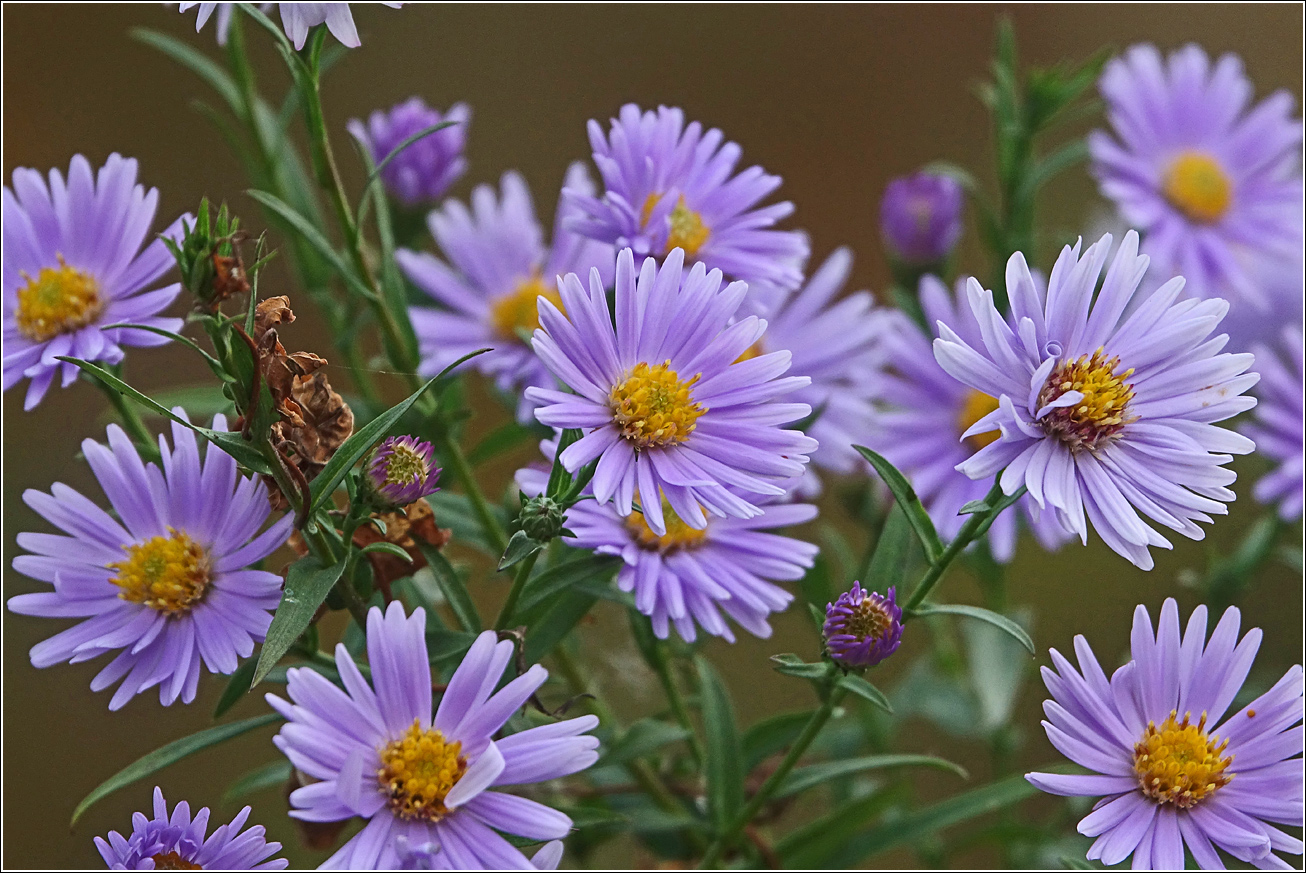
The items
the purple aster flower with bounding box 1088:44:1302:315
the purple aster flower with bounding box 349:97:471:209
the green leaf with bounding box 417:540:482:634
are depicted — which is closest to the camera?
the green leaf with bounding box 417:540:482:634

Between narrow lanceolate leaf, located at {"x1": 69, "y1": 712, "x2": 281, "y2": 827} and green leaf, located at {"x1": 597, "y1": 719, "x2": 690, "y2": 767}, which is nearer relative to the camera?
narrow lanceolate leaf, located at {"x1": 69, "y1": 712, "x2": 281, "y2": 827}

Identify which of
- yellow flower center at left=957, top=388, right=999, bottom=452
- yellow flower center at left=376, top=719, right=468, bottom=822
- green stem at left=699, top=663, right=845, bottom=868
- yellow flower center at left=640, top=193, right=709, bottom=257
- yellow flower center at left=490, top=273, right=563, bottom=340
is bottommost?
yellow flower center at left=376, top=719, right=468, bottom=822

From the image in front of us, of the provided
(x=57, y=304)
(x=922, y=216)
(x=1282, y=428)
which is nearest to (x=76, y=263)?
(x=57, y=304)

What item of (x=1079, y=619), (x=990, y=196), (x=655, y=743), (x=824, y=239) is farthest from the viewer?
(x=824, y=239)

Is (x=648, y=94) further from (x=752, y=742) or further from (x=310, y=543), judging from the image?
(x=310, y=543)

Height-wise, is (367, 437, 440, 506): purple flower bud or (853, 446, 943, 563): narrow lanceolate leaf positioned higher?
(853, 446, 943, 563): narrow lanceolate leaf

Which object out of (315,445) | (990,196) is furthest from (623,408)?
(990,196)

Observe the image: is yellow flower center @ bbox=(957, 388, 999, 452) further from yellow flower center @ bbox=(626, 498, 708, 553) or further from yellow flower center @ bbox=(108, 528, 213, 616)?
yellow flower center @ bbox=(108, 528, 213, 616)

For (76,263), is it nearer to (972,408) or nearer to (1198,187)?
(972,408)

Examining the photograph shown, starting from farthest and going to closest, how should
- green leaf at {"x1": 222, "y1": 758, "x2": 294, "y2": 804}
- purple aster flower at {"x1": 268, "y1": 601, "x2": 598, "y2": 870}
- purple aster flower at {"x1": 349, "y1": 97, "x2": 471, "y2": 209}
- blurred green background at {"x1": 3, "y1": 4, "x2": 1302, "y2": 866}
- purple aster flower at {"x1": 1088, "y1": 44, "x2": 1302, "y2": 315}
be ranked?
blurred green background at {"x1": 3, "y1": 4, "x2": 1302, "y2": 866} → purple aster flower at {"x1": 1088, "y1": 44, "x2": 1302, "y2": 315} → purple aster flower at {"x1": 349, "y1": 97, "x2": 471, "y2": 209} → green leaf at {"x1": 222, "y1": 758, "x2": 294, "y2": 804} → purple aster flower at {"x1": 268, "y1": 601, "x2": 598, "y2": 870}

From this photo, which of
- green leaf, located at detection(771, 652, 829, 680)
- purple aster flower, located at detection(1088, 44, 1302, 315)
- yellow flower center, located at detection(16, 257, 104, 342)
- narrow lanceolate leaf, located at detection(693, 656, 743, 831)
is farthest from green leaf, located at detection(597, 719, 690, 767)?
purple aster flower, located at detection(1088, 44, 1302, 315)
